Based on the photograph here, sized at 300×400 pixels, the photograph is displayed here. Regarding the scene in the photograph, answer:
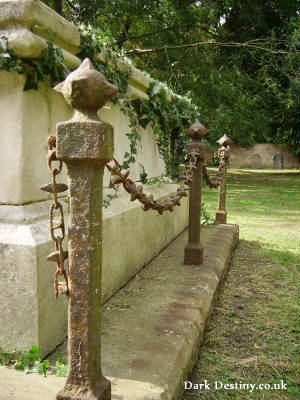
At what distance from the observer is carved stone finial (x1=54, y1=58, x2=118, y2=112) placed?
130cm

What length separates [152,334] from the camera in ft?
7.38

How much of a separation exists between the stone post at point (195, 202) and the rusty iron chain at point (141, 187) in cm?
6

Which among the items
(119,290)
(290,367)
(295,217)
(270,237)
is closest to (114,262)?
(119,290)

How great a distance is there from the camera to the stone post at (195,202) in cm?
369

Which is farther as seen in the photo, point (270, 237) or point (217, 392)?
point (270, 237)

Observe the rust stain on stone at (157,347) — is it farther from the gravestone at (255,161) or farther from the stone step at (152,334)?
the gravestone at (255,161)

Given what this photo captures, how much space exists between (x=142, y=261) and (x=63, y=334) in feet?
4.95

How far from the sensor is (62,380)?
5.83ft

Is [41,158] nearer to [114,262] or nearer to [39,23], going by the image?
[39,23]

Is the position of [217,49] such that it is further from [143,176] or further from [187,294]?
[187,294]

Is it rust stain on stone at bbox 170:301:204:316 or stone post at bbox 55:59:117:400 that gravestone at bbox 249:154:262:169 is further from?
stone post at bbox 55:59:117:400

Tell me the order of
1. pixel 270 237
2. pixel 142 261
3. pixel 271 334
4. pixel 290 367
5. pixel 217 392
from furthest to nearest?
pixel 270 237 < pixel 142 261 < pixel 271 334 < pixel 290 367 < pixel 217 392

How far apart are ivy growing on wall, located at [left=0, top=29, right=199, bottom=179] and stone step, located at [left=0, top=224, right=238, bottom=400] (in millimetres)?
1026

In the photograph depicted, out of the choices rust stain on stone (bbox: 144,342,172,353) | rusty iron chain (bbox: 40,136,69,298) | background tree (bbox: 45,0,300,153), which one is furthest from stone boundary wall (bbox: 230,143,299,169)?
rusty iron chain (bbox: 40,136,69,298)
